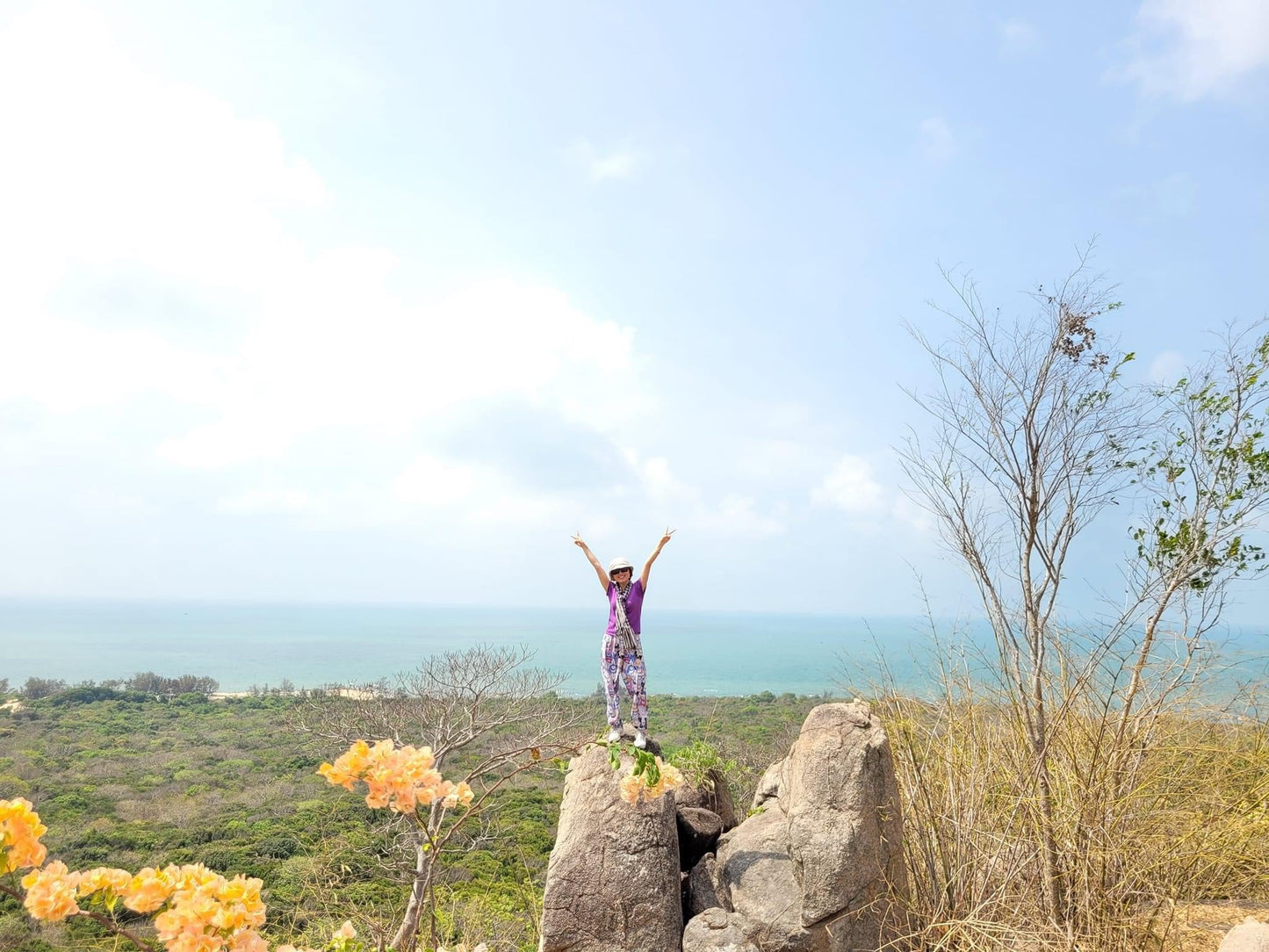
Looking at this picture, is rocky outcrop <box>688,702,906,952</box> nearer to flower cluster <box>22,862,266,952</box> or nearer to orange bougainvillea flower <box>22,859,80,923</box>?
flower cluster <box>22,862,266,952</box>

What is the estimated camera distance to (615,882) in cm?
493

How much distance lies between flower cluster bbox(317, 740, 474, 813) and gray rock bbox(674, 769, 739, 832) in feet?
14.4

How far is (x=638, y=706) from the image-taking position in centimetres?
637

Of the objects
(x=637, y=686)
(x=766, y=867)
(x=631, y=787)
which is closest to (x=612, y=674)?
(x=637, y=686)

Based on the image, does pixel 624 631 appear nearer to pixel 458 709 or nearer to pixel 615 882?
pixel 615 882

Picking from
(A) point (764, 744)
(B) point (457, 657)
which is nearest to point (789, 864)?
(A) point (764, 744)

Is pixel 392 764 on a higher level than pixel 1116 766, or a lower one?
higher

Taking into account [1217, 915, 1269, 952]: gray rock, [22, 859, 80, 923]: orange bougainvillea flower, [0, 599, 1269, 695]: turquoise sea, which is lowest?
[0, 599, 1269, 695]: turquoise sea

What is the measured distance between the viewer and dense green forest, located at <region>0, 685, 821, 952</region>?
10.3 m

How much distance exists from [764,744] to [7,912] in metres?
18.1

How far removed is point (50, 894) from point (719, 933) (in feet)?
13.7

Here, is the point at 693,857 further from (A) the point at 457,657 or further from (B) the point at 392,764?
(A) the point at 457,657

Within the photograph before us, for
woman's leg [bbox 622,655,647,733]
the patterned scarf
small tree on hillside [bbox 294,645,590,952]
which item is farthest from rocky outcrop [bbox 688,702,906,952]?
small tree on hillside [bbox 294,645,590,952]

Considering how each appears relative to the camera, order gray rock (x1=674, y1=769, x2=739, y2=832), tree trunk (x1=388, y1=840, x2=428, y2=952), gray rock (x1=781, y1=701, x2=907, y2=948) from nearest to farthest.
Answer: tree trunk (x1=388, y1=840, x2=428, y2=952)
gray rock (x1=781, y1=701, x2=907, y2=948)
gray rock (x1=674, y1=769, x2=739, y2=832)
